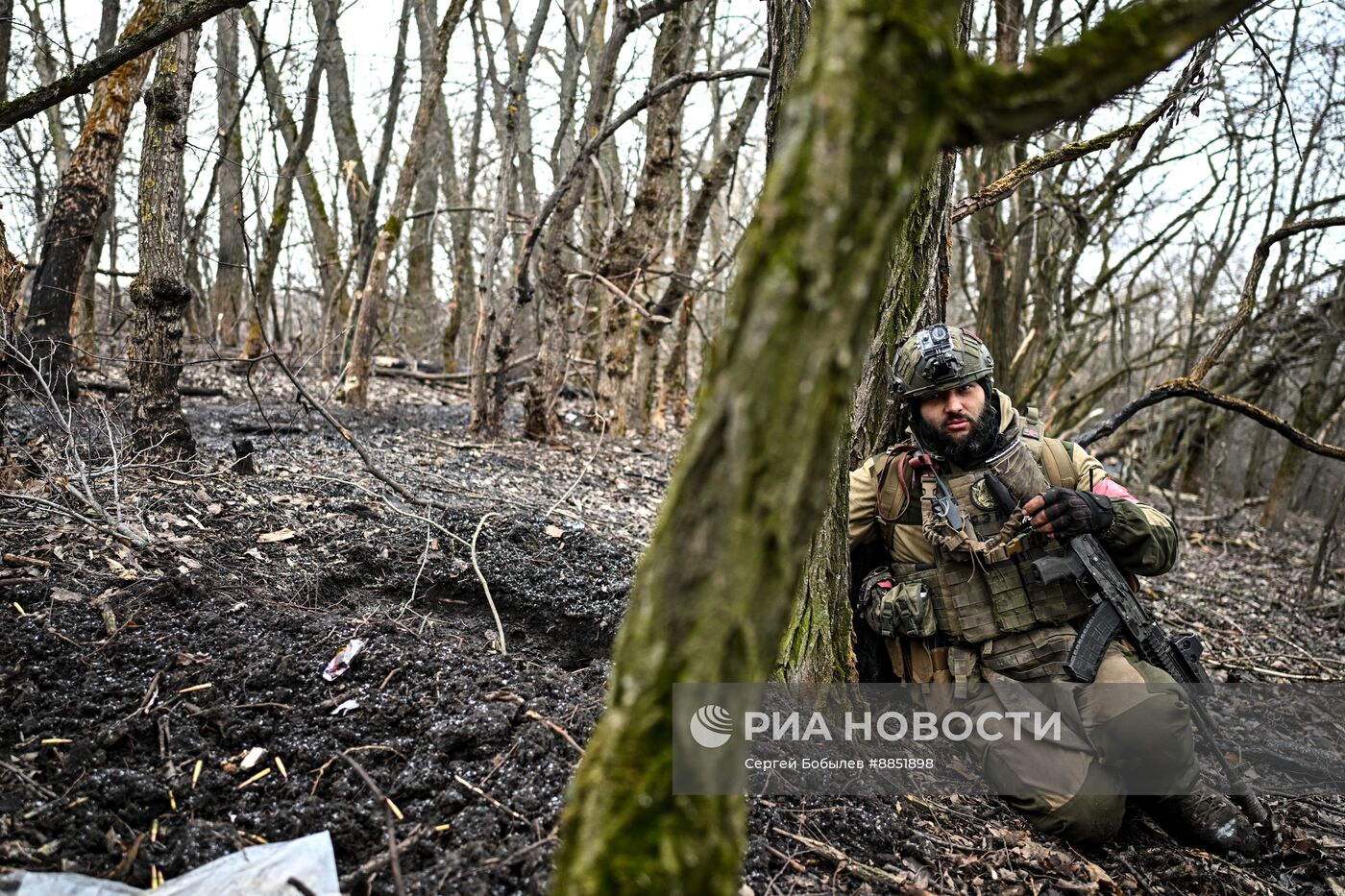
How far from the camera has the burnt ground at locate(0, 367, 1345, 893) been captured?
1774 millimetres

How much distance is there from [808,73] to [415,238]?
12.8m

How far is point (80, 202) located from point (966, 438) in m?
4.84

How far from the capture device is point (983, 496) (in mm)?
3014

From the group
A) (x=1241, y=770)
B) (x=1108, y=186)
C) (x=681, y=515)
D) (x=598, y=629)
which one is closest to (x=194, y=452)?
(x=598, y=629)

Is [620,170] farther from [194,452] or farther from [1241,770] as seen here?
[1241,770]

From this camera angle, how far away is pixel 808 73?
3.01ft

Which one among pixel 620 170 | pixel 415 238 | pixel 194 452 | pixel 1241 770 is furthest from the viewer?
pixel 415 238

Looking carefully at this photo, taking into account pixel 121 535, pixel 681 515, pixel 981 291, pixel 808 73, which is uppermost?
pixel 981 291

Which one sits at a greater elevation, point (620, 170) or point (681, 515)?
point (620, 170)

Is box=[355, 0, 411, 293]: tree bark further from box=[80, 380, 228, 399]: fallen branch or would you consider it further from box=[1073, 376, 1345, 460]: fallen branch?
box=[1073, 376, 1345, 460]: fallen branch

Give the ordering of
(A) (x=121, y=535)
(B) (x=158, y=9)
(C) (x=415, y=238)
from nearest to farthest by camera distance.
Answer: (A) (x=121, y=535) < (B) (x=158, y=9) < (C) (x=415, y=238)

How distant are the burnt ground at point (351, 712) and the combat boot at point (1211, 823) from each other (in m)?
0.06

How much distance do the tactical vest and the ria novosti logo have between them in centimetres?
221

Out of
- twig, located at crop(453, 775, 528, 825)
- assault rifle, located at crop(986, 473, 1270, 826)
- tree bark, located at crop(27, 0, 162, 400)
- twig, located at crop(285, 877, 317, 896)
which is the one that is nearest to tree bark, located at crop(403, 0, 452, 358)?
tree bark, located at crop(27, 0, 162, 400)
